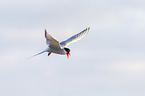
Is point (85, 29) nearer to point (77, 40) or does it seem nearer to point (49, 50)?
point (77, 40)

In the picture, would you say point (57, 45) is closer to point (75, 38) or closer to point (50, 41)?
point (50, 41)

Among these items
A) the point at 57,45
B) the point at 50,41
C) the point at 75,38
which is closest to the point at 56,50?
the point at 57,45

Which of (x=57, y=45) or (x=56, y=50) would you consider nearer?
(x=57, y=45)

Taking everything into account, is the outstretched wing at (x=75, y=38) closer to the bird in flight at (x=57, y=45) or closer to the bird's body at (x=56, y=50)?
the bird in flight at (x=57, y=45)

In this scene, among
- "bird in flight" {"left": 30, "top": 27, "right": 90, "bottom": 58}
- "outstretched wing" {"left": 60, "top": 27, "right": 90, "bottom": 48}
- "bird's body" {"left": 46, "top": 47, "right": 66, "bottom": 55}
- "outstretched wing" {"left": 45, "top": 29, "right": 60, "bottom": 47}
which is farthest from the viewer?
"outstretched wing" {"left": 60, "top": 27, "right": 90, "bottom": 48}

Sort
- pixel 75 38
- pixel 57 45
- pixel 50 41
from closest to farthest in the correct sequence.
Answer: pixel 50 41 → pixel 57 45 → pixel 75 38

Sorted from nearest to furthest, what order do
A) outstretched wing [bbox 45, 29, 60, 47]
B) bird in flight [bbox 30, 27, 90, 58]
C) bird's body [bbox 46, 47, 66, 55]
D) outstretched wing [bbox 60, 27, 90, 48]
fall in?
outstretched wing [bbox 45, 29, 60, 47] → bird in flight [bbox 30, 27, 90, 58] → bird's body [bbox 46, 47, 66, 55] → outstretched wing [bbox 60, 27, 90, 48]

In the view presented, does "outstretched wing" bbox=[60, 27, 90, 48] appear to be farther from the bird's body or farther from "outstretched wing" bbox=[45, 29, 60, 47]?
"outstretched wing" bbox=[45, 29, 60, 47]

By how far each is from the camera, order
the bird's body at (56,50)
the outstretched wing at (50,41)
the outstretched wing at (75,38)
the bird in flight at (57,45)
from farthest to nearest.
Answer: the outstretched wing at (75,38)
the bird's body at (56,50)
the bird in flight at (57,45)
the outstretched wing at (50,41)

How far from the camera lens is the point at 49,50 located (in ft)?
145

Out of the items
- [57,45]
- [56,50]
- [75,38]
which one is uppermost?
[75,38]


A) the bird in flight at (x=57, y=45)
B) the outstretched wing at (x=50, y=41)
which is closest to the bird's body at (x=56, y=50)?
the bird in flight at (x=57, y=45)

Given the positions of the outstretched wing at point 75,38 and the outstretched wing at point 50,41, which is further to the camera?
the outstretched wing at point 75,38

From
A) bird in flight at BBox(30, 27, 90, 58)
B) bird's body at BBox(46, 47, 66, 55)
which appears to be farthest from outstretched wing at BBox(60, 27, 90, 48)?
bird's body at BBox(46, 47, 66, 55)
